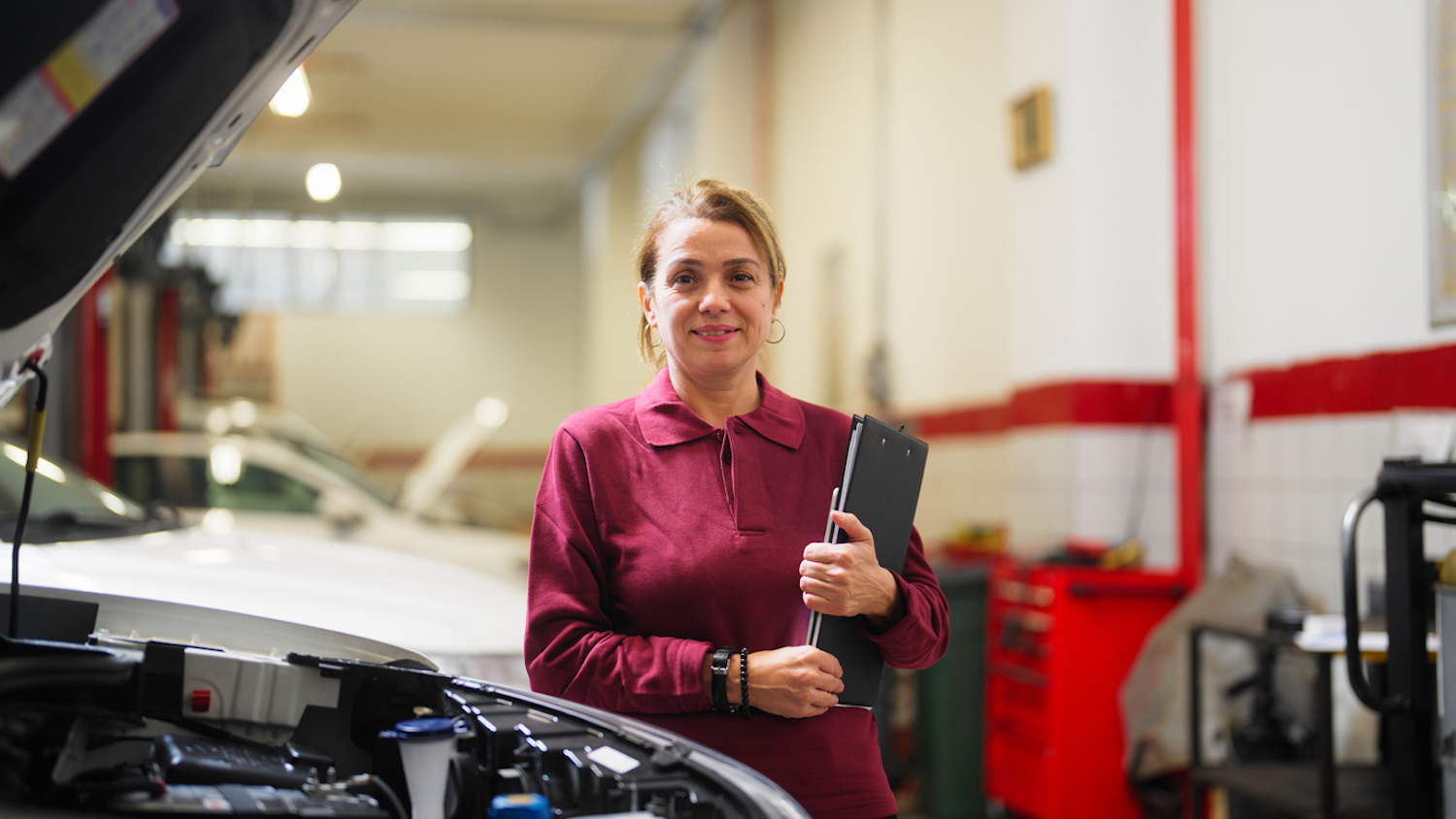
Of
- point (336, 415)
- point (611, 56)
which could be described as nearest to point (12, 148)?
point (611, 56)

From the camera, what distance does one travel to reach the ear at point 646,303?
1.48 metres

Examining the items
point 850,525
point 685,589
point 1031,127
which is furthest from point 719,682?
point 1031,127

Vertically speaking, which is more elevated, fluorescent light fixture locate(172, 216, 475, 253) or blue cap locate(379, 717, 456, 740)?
fluorescent light fixture locate(172, 216, 475, 253)

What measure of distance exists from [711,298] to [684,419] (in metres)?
0.15

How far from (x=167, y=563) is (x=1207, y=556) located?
3091 millimetres

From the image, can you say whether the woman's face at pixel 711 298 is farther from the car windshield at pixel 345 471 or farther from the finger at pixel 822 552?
the car windshield at pixel 345 471

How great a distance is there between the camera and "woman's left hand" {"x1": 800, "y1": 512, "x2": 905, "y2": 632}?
4.14ft

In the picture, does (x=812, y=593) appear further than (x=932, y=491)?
No

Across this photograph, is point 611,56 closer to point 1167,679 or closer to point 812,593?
point 1167,679

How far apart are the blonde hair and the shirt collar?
0.46ft

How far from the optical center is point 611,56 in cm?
891

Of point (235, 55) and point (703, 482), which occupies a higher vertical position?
point (235, 55)

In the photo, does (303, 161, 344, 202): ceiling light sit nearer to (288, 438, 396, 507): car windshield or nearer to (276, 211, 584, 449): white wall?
(276, 211, 584, 449): white wall

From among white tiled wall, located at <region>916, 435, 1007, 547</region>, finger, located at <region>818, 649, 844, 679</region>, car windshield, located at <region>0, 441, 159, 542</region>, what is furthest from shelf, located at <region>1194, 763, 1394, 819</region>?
car windshield, located at <region>0, 441, 159, 542</region>
